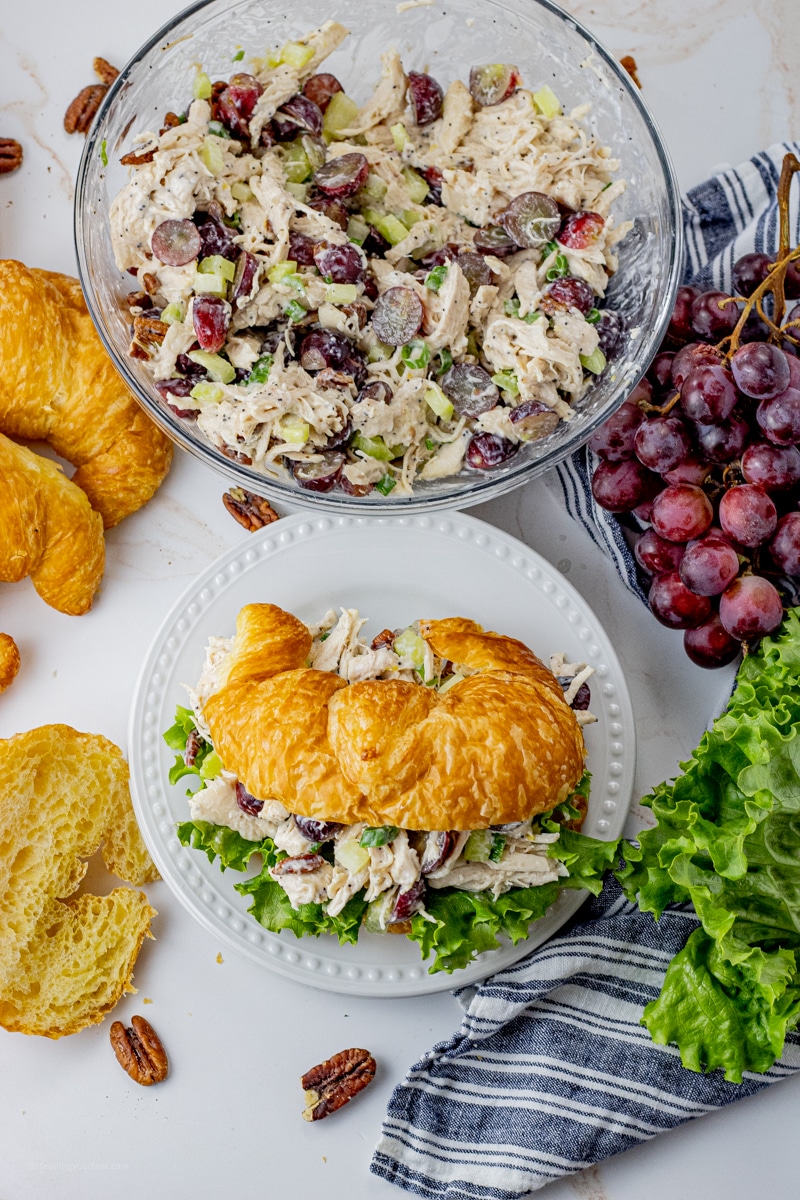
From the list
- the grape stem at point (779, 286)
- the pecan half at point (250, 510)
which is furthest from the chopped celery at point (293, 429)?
the grape stem at point (779, 286)

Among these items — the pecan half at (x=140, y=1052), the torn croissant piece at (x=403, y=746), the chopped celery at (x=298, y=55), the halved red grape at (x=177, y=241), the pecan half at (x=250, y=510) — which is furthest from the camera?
the pecan half at (x=250, y=510)

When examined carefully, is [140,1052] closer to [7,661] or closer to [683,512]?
[7,661]

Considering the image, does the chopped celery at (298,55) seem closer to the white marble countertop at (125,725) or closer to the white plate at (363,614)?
the white marble countertop at (125,725)

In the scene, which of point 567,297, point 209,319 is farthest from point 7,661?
point 567,297

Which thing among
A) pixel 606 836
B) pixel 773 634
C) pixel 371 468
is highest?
pixel 371 468

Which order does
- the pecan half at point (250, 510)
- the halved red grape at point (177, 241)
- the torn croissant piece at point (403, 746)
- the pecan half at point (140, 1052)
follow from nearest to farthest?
1. the torn croissant piece at point (403, 746)
2. the halved red grape at point (177, 241)
3. the pecan half at point (140, 1052)
4. the pecan half at point (250, 510)

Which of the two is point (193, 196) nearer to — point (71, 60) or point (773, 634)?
point (71, 60)

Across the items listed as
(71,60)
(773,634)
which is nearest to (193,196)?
(71,60)
